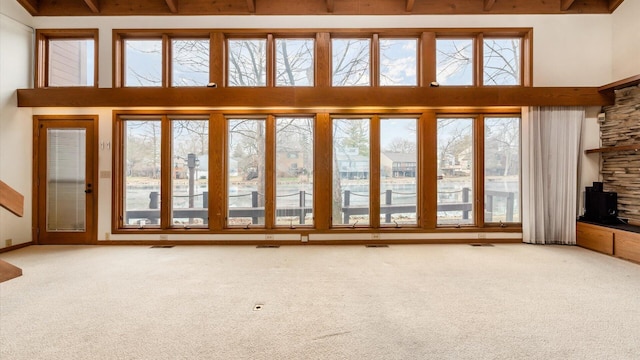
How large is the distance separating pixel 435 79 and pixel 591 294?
376cm

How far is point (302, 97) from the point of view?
509cm

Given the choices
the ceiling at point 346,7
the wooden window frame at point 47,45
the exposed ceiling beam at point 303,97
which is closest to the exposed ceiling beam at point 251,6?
the ceiling at point 346,7

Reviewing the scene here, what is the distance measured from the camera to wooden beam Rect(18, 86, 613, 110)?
507 centimetres

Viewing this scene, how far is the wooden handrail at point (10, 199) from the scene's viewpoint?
2.00 m

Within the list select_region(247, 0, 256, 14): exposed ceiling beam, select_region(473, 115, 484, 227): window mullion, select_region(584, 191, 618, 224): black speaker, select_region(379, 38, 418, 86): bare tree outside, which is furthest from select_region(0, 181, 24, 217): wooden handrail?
select_region(584, 191, 618, 224): black speaker

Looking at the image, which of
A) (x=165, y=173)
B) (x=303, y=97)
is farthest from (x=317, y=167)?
(x=165, y=173)

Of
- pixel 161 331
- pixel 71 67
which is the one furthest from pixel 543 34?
pixel 71 67

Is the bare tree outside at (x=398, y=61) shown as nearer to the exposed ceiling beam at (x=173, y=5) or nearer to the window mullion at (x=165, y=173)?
the exposed ceiling beam at (x=173, y=5)

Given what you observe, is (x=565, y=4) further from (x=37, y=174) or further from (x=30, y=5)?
(x=37, y=174)

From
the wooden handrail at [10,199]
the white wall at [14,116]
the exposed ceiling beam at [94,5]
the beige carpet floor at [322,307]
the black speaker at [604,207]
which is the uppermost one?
the exposed ceiling beam at [94,5]

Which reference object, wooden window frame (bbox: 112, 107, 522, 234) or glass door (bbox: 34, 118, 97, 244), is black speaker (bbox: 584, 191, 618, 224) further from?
glass door (bbox: 34, 118, 97, 244)

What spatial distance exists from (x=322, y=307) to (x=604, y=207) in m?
5.13

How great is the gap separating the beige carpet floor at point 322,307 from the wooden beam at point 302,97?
2.51m

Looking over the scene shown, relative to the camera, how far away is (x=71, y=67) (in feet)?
17.6
